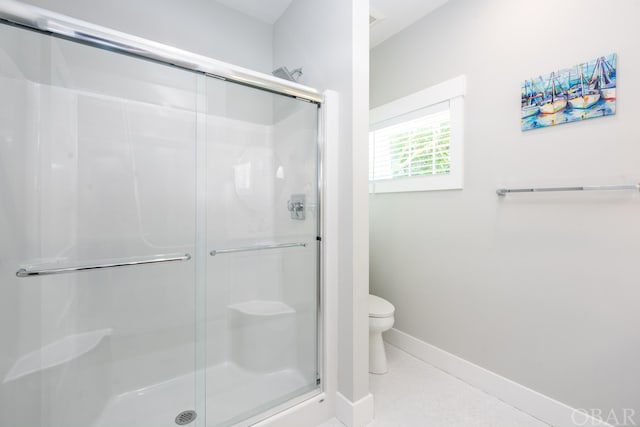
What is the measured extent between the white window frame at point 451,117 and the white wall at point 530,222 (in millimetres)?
48

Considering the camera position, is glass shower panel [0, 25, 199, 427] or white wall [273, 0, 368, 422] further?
white wall [273, 0, 368, 422]

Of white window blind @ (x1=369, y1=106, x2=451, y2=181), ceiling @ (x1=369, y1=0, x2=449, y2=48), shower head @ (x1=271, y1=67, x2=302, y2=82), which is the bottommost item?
white window blind @ (x1=369, y1=106, x2=451, y2=181)

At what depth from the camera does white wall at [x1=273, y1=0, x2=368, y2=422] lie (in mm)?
1396

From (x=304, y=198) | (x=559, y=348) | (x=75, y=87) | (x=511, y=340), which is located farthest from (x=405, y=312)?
(x=75, y=87)

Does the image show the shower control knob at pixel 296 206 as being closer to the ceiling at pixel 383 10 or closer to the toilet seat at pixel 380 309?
the toilet seat at pixel 380 309

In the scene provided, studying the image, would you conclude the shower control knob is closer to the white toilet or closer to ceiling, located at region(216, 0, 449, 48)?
the white toilet

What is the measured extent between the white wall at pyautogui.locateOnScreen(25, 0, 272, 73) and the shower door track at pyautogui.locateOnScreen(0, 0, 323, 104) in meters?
0.87

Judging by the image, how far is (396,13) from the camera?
196cm

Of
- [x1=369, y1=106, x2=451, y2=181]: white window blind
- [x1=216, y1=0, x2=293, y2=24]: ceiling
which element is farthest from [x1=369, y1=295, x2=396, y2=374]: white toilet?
[x1=216, y1=0, x2=293, y2=24]: ceiling

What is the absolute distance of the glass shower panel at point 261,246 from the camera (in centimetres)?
141

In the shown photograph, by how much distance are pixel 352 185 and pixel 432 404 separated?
1.32m

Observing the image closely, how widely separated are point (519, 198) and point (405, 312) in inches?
45.8

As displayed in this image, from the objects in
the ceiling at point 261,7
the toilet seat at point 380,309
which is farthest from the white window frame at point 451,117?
the ceiling at point 261,7

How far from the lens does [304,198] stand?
1.57 metres
